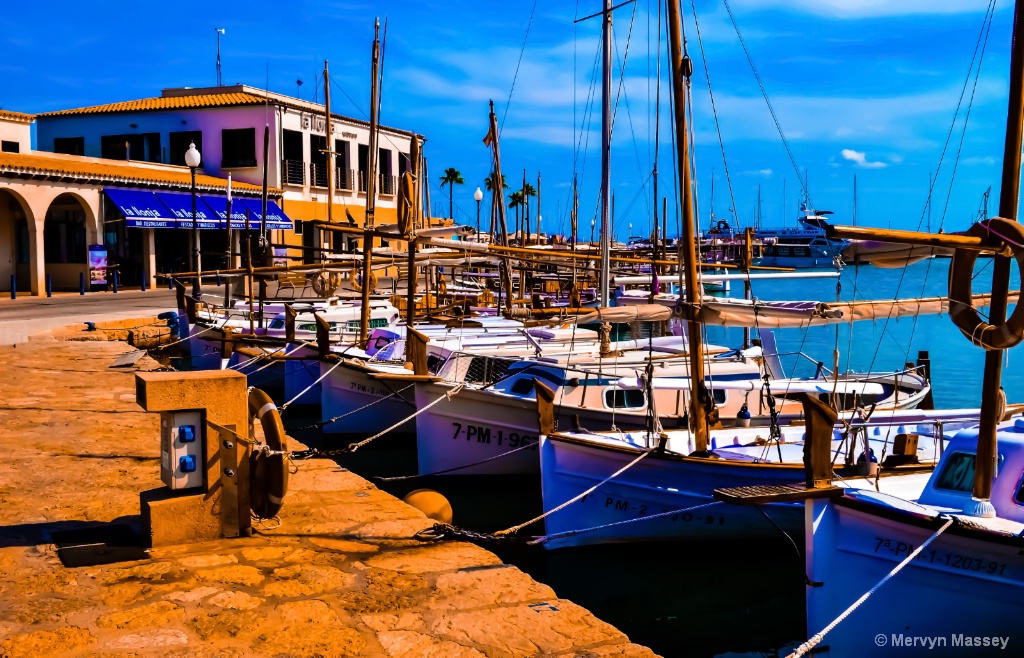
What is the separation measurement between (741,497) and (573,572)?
5200 mm

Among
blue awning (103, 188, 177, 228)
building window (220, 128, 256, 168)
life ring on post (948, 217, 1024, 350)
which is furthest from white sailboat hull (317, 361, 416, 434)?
building window (220, 128, 256, 168)

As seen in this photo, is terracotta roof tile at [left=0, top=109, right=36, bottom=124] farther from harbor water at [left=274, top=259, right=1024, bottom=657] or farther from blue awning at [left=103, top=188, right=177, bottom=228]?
harbor water at [left=274, top=259, right=1024, bottom=657]

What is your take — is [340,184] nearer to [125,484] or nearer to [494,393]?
[494,393]

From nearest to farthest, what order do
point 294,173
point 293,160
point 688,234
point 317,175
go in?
1. point 688,234
2. point 293,160
3. point 294,173
4. point 317,175

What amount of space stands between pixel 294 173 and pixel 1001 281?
4549 centimetres

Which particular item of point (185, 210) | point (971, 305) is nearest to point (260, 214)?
point (185, 210)

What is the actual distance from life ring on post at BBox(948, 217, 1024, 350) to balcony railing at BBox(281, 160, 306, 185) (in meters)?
44.5

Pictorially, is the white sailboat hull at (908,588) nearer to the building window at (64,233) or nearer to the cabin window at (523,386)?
the cabin window at (523,386)

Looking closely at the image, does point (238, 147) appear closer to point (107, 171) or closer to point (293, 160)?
point (293, 160)

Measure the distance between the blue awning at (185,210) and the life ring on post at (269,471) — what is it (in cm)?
3554

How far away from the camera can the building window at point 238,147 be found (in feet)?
159

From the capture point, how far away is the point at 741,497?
831cm

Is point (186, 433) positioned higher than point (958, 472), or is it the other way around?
point (186, 433)

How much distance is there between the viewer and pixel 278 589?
649cm
